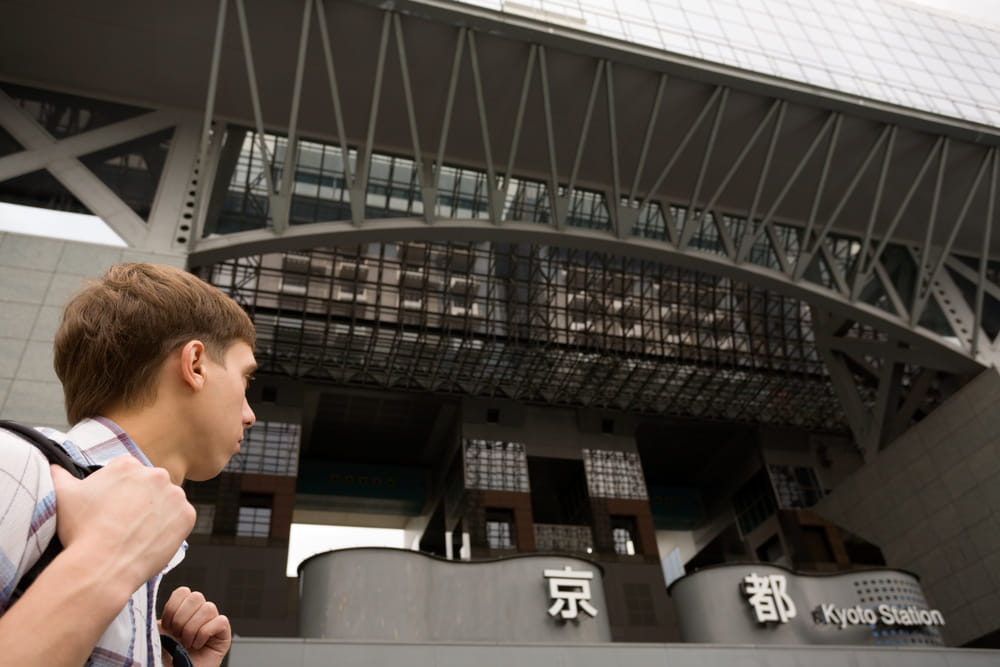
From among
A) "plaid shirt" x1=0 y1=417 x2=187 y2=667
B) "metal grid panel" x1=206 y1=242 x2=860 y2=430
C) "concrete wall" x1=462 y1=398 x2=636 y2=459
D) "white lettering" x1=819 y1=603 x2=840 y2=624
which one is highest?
"metal grid panel" x1=206 y1=242 x2=860 y2=430

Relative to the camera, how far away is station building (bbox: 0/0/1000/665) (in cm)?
1255

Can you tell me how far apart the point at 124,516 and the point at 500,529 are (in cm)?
2812

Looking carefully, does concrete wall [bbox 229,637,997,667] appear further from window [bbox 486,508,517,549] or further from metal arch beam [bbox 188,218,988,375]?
window [bbox 486,508,517,549]

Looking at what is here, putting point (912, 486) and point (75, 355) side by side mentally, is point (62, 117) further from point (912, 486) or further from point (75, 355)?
point (912, 486)

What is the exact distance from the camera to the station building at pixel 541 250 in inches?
494

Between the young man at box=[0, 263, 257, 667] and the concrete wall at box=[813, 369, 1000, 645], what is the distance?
63.8 feet

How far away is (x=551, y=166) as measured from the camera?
14211 mm

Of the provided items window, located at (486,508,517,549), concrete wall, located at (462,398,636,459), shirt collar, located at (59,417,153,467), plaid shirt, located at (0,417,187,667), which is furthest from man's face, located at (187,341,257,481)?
concrete wall, located at (462,398,636,459)

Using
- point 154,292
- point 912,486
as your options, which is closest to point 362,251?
point 912,486

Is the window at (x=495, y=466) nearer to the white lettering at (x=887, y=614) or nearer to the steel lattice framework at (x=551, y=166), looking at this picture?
the steel lattice framework at (x=551, y=166)

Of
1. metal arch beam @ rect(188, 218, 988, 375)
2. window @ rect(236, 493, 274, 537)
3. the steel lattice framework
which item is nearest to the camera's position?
the steel lattice framework

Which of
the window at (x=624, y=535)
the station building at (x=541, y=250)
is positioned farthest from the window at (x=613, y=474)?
the window at (x=624, y=535)

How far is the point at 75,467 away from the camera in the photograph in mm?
1063

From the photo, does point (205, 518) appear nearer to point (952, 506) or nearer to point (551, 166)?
point (551, 166)
